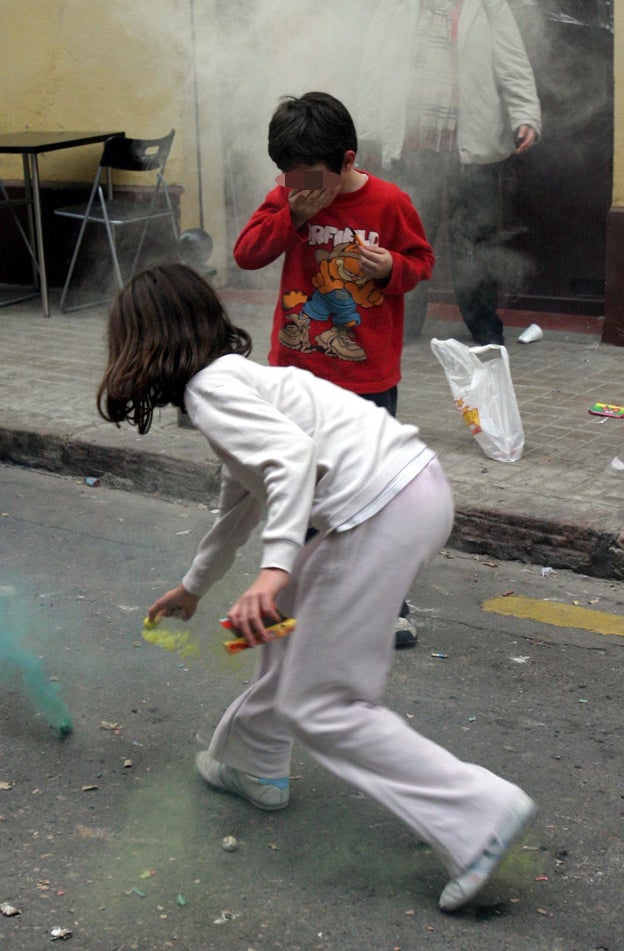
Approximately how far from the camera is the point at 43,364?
278 inches

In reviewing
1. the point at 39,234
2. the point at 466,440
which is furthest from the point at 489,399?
the point at 39,234

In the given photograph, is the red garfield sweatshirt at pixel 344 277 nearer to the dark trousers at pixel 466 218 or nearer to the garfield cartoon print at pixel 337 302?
the garfield cartoon print at pixel 337 302

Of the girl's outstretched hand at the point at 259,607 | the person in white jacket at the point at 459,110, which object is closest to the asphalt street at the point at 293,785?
the girl's outstretched hand at the point at 259,607

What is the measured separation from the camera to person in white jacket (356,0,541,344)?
6.59 metres

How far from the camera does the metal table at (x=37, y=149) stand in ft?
25.9

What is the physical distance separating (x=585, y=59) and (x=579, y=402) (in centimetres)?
219

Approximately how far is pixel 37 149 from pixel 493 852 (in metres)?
6.32

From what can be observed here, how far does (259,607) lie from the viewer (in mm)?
2238

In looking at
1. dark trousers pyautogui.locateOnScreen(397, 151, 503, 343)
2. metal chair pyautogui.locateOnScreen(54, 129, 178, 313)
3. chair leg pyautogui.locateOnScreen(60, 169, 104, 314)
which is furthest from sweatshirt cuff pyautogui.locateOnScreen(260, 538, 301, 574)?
chair leg pyautogui.locateOnScreen(60, 169, 104, 314)

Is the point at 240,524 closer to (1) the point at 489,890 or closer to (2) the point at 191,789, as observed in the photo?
(2) the point at 191,789

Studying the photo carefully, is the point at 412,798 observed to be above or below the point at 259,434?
below

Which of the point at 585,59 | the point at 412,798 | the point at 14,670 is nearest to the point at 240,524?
the point at 412,798

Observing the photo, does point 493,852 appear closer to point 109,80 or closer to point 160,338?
point 160,338

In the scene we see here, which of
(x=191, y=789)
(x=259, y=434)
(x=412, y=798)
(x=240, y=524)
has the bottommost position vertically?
(x=191, y=789)
